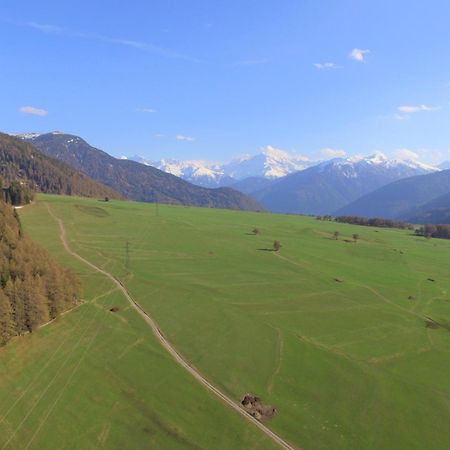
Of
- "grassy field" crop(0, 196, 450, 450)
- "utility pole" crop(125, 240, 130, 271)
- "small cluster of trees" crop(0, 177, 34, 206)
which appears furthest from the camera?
"small cluster of trees" crop(0, 177, 34, 206)

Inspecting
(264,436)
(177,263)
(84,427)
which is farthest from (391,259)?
(84,427)

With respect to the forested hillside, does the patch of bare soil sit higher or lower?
lower

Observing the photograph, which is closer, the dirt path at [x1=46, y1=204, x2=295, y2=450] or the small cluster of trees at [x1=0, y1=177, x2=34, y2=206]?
the dirt path at [x1=46, y1=204, x2=295, y2=450]

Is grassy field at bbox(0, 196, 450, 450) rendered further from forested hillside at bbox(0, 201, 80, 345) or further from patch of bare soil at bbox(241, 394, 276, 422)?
forested hillside at bbox(0, 201, 80, 345)

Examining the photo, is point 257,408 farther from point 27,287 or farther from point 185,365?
point 27,287

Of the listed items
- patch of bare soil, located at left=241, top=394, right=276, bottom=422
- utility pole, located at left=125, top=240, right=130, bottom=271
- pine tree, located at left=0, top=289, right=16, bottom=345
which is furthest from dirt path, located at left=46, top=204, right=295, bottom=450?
pine tree, located at left=0, top=289, right=16, bottom=345

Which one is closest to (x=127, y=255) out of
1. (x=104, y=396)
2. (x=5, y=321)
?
(x=5, y=321)
